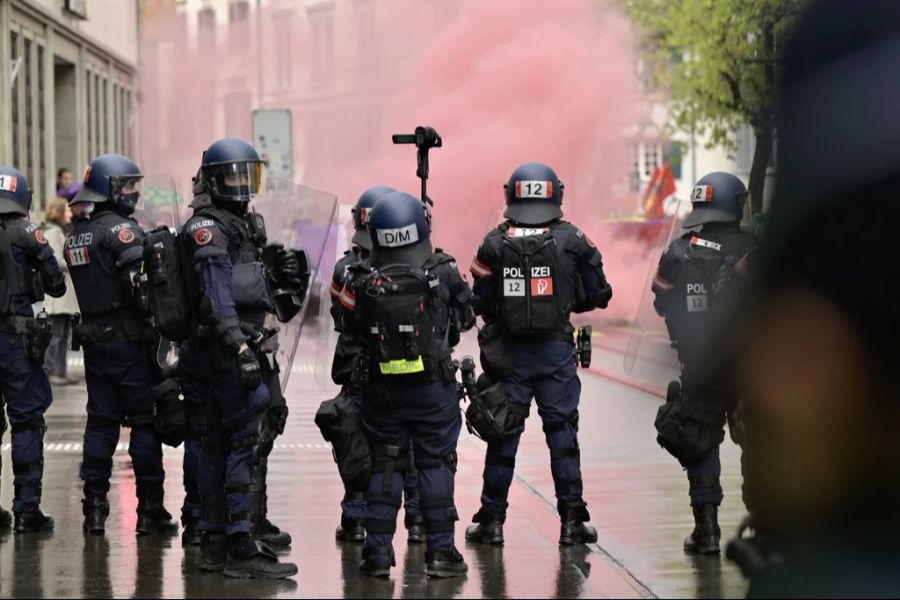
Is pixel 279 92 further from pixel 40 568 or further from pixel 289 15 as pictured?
pixel 40 568

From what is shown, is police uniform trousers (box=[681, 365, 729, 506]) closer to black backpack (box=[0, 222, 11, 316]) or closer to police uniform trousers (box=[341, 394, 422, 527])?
police uniform trousers (box=[341, 394, 422, 527])

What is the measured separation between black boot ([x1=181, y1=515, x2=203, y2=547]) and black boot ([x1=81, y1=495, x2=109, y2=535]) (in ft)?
1.50

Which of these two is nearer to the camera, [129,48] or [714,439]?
[714,439]

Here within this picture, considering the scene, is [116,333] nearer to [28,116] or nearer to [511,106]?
[511,106]

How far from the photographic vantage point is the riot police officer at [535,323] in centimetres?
784

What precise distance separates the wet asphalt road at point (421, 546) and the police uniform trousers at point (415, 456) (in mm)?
243

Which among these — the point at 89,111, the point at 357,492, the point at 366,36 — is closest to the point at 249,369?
the point at 357,492

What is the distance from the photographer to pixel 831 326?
1926 mm

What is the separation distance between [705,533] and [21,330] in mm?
3786

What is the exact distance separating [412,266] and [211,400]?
1133 mm

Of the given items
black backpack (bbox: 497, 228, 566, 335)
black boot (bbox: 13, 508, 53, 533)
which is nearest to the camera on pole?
black backpack (bbox: 497, 228, 566, 335)

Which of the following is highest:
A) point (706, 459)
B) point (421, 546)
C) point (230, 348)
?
point (230, 348)

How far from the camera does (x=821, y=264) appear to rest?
1886 mm

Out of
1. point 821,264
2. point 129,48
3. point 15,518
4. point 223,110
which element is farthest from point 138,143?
point 821,264
